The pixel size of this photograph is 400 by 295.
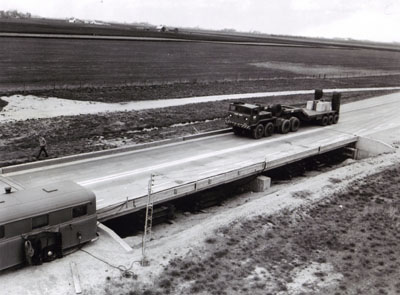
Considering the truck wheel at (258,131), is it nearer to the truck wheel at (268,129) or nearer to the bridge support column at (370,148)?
the truck wheel at (268,129)

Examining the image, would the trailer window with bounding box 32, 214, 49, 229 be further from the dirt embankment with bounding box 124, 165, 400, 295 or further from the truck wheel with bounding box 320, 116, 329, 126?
the truck wheel with bounding box 320, 116, 329, 126

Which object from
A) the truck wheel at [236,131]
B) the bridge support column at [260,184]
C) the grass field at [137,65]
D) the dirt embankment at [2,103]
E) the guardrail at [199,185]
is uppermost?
the grass field at [137,65]

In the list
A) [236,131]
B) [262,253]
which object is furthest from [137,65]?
[262,253]

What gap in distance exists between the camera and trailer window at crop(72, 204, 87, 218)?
52.3 ft

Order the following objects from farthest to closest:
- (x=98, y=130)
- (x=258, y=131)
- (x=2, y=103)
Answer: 1. (x=2, y=103)
2. (x=98, y=130)
3. (x=258, y=131)

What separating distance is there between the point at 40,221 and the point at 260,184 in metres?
13.5

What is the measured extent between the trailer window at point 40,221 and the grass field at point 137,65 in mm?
33430

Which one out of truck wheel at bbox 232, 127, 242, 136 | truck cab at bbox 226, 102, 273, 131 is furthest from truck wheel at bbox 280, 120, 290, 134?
truck wheel at bbox 232, 127, 242, 136

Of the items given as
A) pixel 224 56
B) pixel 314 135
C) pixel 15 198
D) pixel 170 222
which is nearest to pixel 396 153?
pixel 314 135

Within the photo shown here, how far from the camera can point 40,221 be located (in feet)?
49.2

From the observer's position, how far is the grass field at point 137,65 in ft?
181

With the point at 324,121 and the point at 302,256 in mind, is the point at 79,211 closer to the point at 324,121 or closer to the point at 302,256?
the point at 302,256

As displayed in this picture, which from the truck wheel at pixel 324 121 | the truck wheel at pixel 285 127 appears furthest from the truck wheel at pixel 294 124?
the truck wheel at pixel 324 121

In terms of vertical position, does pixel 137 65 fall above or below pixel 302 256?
above
